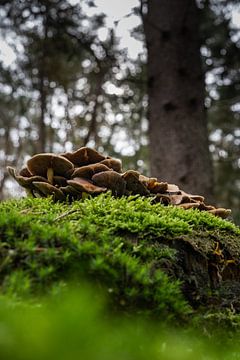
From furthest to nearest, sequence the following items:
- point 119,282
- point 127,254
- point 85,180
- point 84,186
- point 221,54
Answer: point 221,54 → point 85,180 → point 84,186 → point 127,254 → point 119,282

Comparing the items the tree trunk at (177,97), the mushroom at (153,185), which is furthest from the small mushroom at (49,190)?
the tree trunk at (177,97)

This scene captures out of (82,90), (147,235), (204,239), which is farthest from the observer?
(82,90)

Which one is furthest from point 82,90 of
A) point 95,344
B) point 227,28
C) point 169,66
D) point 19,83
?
point 95,344

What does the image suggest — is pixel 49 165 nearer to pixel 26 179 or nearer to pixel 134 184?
pixel 26 179

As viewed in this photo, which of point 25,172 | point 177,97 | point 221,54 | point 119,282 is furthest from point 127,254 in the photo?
point 221,54

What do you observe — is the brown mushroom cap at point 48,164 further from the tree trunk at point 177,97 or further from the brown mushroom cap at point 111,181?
the tree trunk at point 177,97

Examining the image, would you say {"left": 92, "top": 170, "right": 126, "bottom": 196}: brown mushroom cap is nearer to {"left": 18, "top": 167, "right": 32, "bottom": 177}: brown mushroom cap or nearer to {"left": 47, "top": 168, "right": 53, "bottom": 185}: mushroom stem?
{"left": 47, "top": 168, "right": 53, "bottom": 185}: mushroom stem

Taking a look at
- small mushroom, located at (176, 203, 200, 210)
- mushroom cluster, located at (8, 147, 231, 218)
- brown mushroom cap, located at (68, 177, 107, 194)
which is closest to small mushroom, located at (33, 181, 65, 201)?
mushroom cluster, located at (8, 147, 231, 218)

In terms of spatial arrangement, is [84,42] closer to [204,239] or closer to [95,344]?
[204,239]
